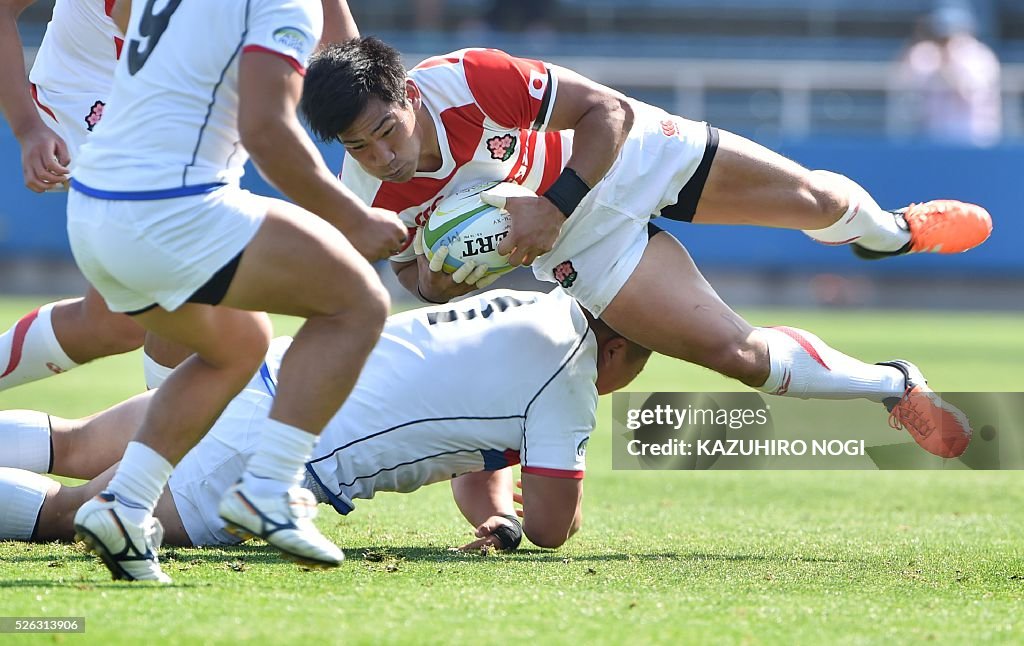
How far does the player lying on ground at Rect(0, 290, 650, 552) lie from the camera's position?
397cm

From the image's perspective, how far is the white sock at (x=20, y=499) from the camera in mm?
3900

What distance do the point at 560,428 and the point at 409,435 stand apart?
46 cm

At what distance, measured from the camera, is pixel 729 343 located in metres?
4.54

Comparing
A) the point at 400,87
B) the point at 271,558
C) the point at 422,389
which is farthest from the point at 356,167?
the point at 271,558

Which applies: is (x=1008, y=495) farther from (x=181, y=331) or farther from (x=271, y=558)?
(x=181, y=331)

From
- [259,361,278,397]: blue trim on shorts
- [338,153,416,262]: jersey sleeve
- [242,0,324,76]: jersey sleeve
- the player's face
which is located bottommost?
[259,361,278,397]: blue trim on shorts

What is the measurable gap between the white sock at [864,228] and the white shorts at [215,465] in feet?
7.56

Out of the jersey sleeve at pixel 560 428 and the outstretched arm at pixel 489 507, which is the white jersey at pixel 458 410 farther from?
the outstretched arm at pixel 489 507

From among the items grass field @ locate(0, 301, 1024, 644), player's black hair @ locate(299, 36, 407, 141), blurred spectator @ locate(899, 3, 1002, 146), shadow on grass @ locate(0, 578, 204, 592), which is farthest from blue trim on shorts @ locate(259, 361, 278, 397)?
blurred spectator @ locate(899, 3, 1002, 146)

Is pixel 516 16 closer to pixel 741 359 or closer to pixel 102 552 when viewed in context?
pixel 741 359

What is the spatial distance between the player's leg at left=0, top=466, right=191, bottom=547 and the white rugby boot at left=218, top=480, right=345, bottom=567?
885mm

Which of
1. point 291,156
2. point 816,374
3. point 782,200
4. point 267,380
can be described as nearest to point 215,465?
point 267,380

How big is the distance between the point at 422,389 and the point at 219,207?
3.94 feet

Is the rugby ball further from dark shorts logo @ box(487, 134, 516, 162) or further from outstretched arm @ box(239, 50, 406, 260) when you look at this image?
outstretched arm @ box(239, 50, 406, 260)
